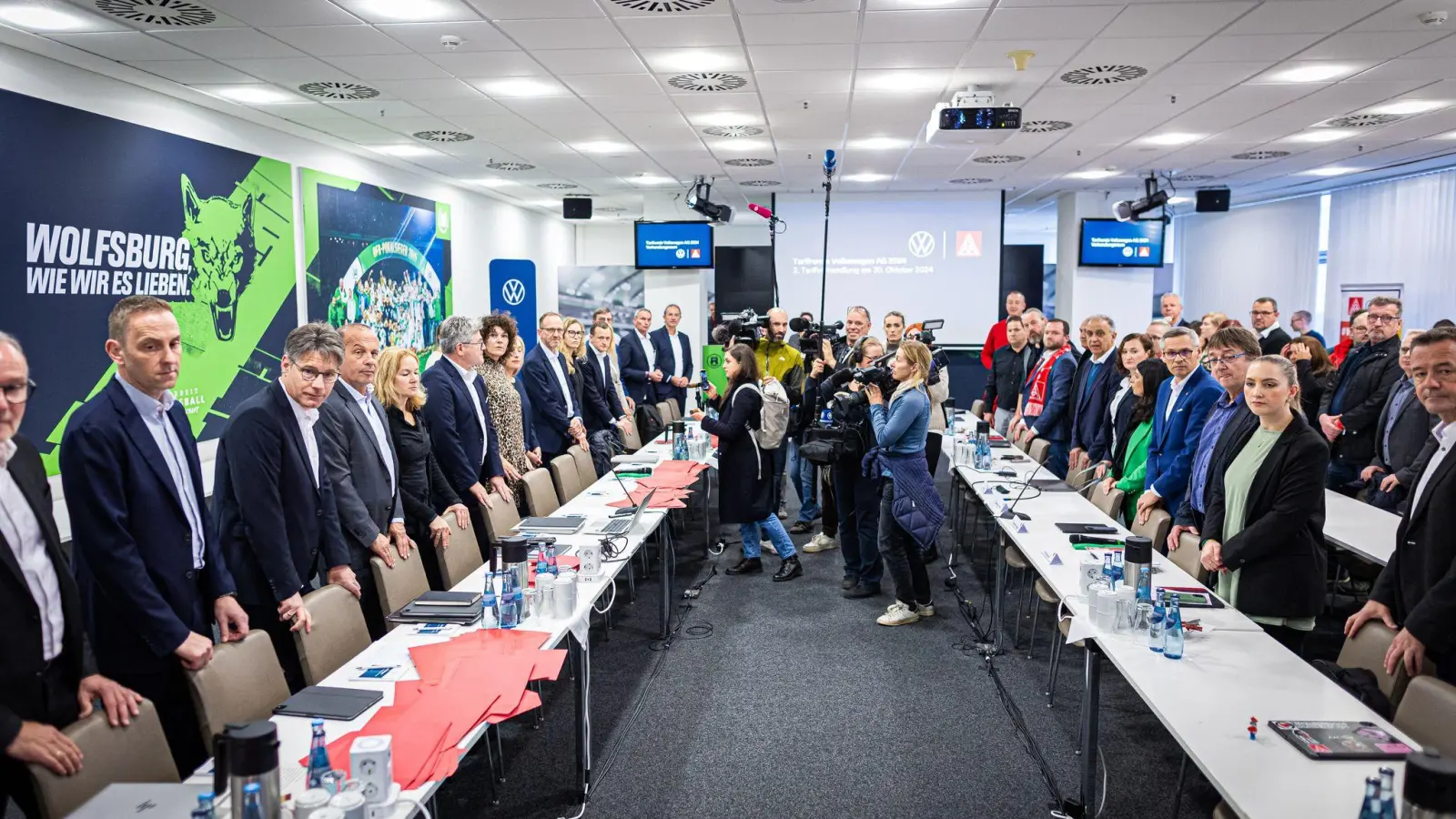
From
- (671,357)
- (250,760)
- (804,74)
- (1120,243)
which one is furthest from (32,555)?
(1120,243)

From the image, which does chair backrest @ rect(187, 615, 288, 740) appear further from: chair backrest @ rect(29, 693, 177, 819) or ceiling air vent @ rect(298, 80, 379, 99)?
ceiling air vent @ rect(298, 80, 379, 99)

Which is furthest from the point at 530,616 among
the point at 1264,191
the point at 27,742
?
the point at 1264,191

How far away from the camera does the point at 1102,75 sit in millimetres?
5812

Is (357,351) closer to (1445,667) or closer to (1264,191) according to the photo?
(1445,667)

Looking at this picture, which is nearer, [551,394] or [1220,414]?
[1220,414]

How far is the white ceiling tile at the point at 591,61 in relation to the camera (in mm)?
5273

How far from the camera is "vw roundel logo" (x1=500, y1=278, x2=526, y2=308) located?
1272 centimetres

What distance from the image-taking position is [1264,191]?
12.6 metres

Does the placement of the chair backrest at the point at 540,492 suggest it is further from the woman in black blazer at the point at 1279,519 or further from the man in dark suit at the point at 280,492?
the woman in black blazer at the point at 1279,519

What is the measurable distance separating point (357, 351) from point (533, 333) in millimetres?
9844

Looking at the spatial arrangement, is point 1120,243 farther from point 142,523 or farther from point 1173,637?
point 142,523

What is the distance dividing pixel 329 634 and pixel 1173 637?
8.81 ft

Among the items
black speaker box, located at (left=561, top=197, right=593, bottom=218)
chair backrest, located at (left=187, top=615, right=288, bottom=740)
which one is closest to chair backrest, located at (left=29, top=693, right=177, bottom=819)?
chair backrest, located at (left=187, top=615, right=288, bottom=740)

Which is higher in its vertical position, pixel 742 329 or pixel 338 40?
pixel 338 40
